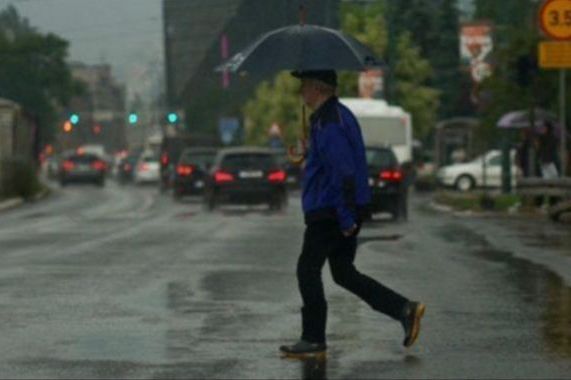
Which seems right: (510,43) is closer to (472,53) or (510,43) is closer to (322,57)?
(472,53)

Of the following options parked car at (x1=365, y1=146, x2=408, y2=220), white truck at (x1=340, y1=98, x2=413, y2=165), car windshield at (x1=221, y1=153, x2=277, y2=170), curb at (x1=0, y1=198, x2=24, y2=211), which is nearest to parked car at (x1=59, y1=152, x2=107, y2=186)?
white truck at (x1=340, y1=98, x2=413, y2=165)

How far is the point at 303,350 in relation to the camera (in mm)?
11609

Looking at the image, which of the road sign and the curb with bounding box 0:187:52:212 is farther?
the curb with bounding box 0:187:52:212

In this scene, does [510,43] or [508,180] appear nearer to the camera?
[510,43]

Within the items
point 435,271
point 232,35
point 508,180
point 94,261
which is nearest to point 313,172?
point 435,271

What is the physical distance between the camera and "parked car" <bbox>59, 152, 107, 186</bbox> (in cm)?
8838

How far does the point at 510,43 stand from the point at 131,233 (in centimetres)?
1866

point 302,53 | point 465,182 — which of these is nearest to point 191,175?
point 465,182

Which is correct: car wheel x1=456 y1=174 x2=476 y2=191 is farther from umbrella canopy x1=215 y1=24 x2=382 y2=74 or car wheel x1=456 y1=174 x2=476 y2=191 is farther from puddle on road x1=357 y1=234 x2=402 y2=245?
umbrella canopy x1=215 y1=24 x2=382 y2=74

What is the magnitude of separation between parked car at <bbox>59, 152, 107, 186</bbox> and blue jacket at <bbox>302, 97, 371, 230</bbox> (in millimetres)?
76751

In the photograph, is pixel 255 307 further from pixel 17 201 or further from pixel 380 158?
pixel 17 201

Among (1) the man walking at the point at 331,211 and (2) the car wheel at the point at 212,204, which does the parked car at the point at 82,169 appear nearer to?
(2) the car wheel at the point at 212,204

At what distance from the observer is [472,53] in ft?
174

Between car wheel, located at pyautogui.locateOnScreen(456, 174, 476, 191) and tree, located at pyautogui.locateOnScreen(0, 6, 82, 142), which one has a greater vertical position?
tree, located at pyautogui.locateOnScreen(0, 6, 82, 142)
